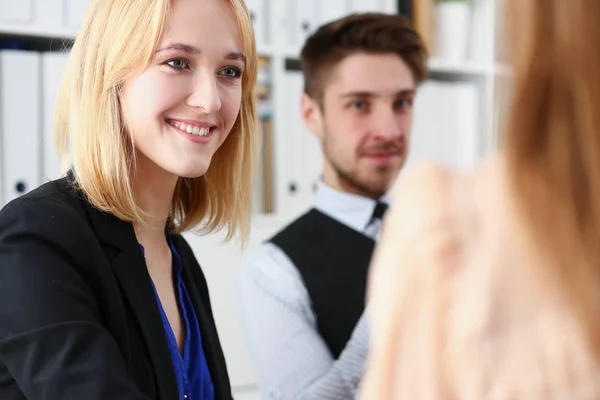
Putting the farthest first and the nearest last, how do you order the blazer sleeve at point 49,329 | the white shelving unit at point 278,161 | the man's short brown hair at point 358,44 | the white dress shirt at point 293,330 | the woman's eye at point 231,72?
the white shelving unit at point 278,161, the man's short brown hair at point 358,44, the white dress shirt at point 293,330, the woman's eye at point 231,72, the blazer sleeve at point 49,329

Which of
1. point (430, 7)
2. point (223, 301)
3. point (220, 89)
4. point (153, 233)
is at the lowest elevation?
point (223, 301)

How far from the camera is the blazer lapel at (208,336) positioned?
1171 mm

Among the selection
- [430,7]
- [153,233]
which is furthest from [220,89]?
[430,7]

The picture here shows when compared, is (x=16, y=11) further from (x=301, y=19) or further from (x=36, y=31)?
(x=301, y=19)

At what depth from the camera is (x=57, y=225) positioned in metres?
0.96

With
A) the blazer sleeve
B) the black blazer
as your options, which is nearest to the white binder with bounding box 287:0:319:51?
the black blazer

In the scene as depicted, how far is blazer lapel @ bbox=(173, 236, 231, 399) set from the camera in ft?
Result: 3.84

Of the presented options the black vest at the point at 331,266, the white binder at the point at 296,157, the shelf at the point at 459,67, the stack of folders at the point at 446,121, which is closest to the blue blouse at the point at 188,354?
the black vest at the point at 331,266

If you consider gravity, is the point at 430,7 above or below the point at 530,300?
above

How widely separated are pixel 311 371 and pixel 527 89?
3.80ft

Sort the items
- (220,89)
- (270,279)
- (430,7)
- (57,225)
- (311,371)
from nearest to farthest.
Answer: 1. (57,225)
2. (220,89)
3. (311,371)
4. (270,279)
5. (430,7)

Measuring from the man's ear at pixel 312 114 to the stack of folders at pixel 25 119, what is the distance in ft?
1.98

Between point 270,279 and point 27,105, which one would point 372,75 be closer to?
point 270,279

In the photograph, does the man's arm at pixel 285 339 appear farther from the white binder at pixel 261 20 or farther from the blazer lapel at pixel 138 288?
the white binder at pixel 261 20
